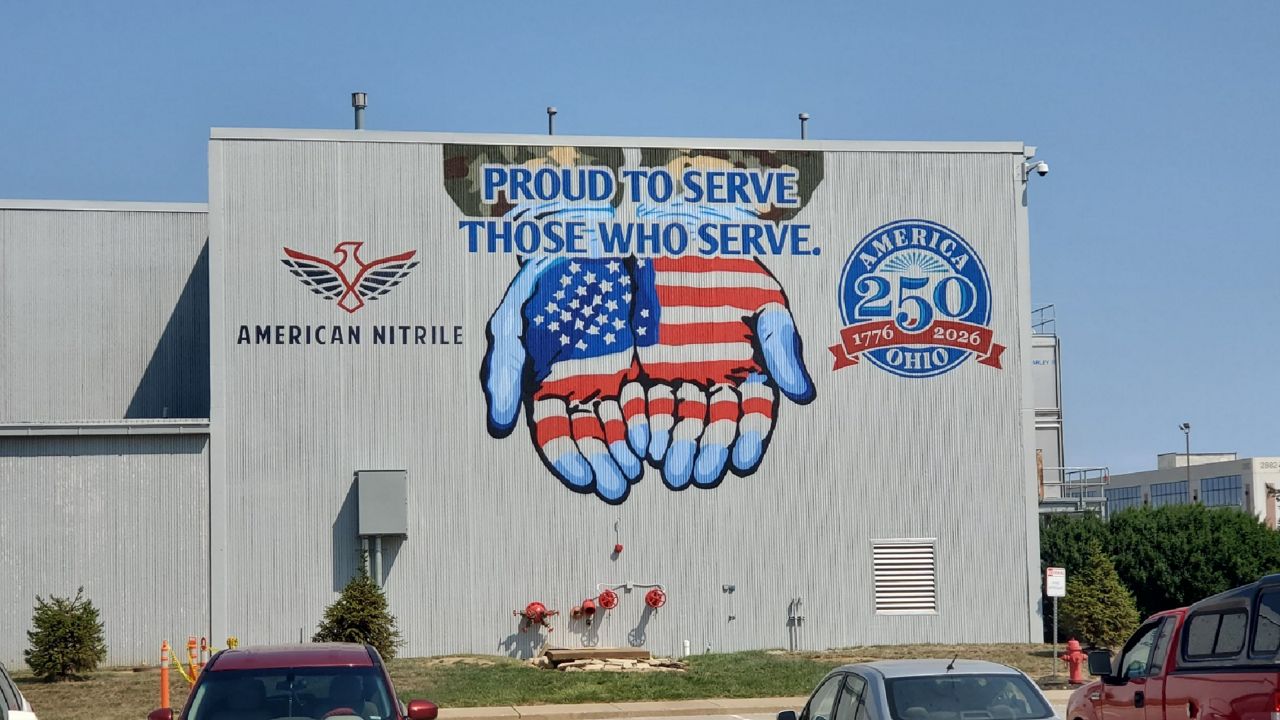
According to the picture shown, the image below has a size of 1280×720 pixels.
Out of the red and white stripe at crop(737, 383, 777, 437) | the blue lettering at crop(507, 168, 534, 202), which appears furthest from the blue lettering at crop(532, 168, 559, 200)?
the red and white stripe at crop(737, 383, 777, 437)

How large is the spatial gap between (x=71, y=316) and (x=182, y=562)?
29.0 feet

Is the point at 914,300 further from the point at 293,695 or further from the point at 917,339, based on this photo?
the point at 293,695

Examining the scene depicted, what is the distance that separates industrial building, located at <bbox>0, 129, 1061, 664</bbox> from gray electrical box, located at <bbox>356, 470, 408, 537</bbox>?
65mm

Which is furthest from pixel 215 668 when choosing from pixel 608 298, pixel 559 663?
pixel 608 298

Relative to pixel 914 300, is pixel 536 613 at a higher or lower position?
lower

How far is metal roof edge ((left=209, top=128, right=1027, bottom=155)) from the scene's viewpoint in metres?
34.7

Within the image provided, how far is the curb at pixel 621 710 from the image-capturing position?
26984mm

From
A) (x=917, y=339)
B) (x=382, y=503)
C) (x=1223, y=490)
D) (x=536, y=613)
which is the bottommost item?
(x=1223, y=490)

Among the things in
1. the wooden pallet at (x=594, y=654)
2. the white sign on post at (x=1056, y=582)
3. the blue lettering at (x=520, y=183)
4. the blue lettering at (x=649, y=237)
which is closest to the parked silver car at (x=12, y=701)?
the wooden pallet at (x=594, y=654)

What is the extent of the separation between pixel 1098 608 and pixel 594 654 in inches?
439

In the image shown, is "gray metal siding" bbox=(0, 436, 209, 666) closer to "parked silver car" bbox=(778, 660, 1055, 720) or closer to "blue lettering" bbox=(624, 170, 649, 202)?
"blue lettering" bbox=(624, 170, 649, 202)

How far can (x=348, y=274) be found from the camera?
114ft

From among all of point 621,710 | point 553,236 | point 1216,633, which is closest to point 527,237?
point 553,236

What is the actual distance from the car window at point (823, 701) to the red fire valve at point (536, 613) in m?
20.2
